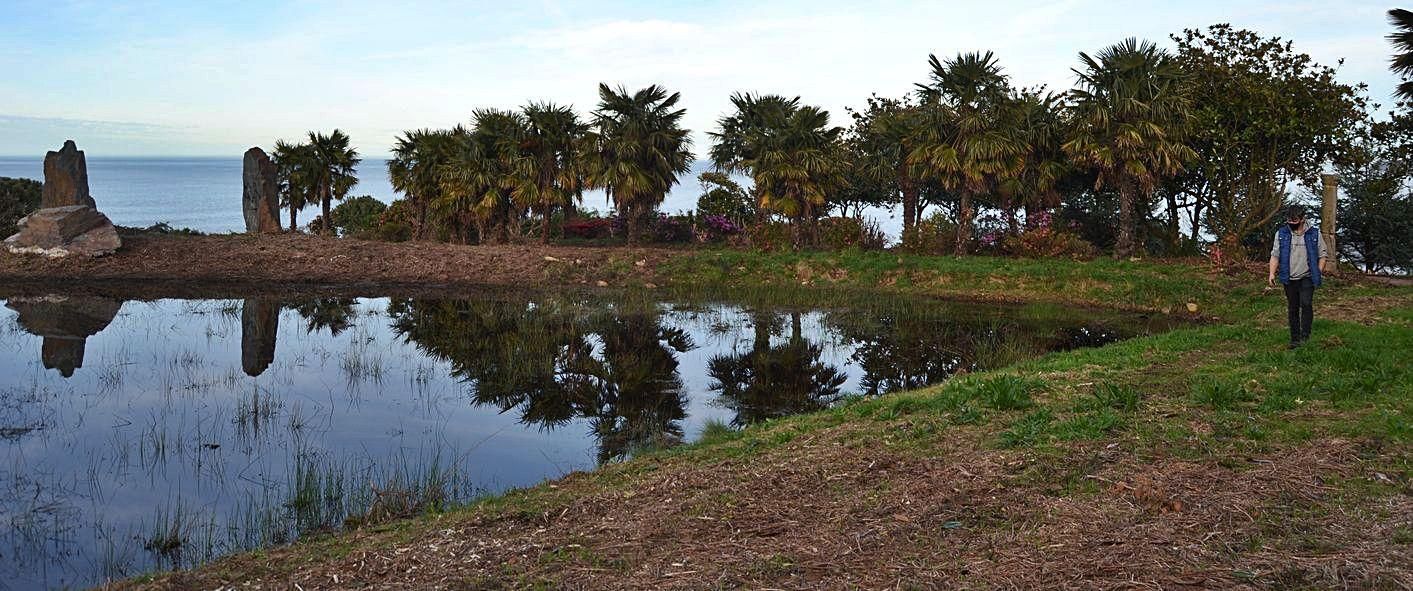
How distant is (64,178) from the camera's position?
2723 centimetres

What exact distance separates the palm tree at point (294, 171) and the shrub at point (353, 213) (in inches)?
89.0

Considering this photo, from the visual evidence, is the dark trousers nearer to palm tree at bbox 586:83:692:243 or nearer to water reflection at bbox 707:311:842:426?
water reflection at bbox 707:311:842:426

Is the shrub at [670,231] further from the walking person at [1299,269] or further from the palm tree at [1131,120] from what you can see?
the walking person at [1299,269]

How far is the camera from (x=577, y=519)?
22.7ft

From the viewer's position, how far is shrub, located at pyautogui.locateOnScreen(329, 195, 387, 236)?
141ft

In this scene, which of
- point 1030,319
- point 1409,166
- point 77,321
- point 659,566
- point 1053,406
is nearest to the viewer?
point 659,566

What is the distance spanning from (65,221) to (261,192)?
6.32m

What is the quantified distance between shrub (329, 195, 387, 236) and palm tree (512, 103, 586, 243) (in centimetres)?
1374

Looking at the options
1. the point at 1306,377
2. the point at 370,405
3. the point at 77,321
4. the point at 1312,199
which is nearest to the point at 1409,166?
the point at 1312,199

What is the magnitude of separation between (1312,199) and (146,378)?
97.1 feet

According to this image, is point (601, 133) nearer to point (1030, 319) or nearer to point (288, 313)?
point (288, 313)

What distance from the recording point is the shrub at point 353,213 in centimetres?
4297

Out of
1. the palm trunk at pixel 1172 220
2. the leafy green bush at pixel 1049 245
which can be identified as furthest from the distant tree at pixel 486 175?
the palm trunk at pixel 1172 220

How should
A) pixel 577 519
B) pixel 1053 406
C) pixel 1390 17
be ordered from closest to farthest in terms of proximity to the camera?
pixel 577 519, pixel 1053 406, pixel 1390 17
